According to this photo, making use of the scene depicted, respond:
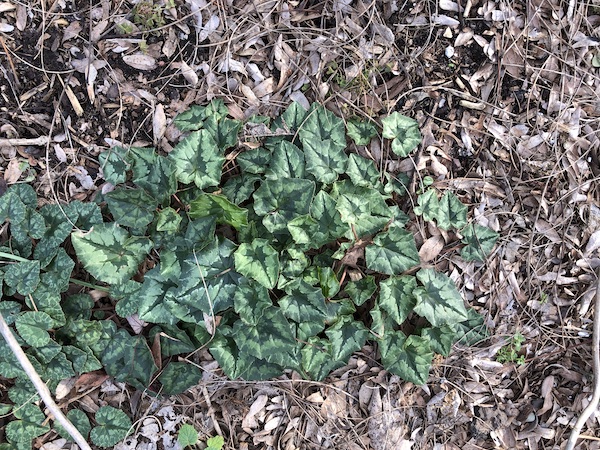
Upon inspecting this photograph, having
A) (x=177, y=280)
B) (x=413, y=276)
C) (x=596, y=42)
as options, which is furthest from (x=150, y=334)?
(x=596, y=42)

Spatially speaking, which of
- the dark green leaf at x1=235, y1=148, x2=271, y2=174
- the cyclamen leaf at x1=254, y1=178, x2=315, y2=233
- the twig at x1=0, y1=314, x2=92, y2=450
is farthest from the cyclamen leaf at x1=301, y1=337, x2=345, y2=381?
the twig at x1=0, y1=314, x2=92, y2=450

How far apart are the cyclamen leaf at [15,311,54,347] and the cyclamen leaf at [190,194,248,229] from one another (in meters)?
0.77

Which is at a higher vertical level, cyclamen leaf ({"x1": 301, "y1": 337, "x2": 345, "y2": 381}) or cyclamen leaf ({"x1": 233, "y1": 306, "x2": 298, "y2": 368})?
cyclamen leaf ({"x1": 233, "y1": 306, "x2": 298, "y2": 368})

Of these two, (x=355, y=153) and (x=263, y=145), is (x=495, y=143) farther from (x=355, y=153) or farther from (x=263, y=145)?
(x=263, y=145)

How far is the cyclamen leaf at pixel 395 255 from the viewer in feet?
8.01

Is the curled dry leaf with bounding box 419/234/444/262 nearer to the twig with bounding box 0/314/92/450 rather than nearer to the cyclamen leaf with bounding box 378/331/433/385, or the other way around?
the cyclamen leaf with bounding box 378/331/433/385

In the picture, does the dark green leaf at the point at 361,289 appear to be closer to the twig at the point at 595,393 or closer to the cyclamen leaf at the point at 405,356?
the cyclamen leaf at the point at 405,356

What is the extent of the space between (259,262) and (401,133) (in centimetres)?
86

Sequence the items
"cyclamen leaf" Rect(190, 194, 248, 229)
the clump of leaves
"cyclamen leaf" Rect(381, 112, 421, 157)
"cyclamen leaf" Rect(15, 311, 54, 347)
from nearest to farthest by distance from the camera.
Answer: "cyclamen leaf" Rect(190, 194, 248, 229), "cyclamen leaf" Rect(15, 311, 54, 347), "cyclamen leaf" Rect(381, 112, 421, 157), the clump of leaves

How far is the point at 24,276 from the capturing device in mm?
2447

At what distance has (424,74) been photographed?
2.63 meters

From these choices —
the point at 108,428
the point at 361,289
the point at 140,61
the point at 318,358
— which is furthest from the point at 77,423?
the point at 140,61

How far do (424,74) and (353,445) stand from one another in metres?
1.73

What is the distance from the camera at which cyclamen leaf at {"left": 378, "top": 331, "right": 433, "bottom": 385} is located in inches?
97.7
